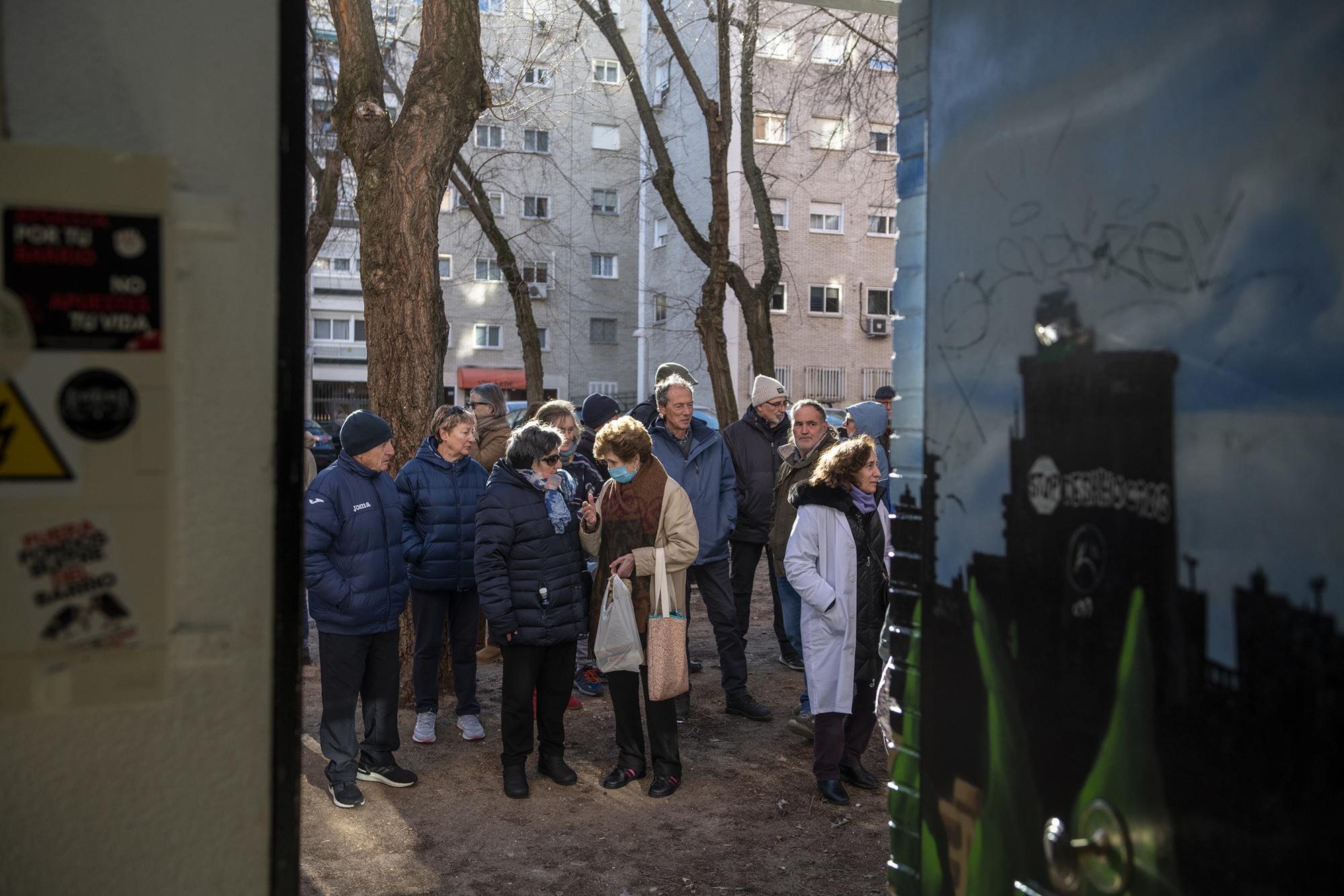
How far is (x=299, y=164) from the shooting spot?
5.98 ft

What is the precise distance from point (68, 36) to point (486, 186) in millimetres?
40218

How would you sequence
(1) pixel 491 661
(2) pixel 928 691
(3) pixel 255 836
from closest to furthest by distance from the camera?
(3) pixel 255 836, (2) pixel 928 691, (1) pixel 491 661

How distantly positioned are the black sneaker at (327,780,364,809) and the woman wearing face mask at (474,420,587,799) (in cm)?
73

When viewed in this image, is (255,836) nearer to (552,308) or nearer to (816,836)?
(816,836)

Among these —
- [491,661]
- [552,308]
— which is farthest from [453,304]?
[491,661]

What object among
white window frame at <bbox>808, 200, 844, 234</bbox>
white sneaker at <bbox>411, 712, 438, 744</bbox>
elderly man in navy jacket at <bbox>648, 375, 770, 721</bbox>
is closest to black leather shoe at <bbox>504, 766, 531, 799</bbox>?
white sneaker at <bbox>411, 712, 438, 744</bbox>

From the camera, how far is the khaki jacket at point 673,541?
5.84 metres

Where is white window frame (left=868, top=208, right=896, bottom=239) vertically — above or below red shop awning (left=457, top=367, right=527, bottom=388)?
above

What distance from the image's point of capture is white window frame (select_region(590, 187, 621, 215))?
43281 millimetres

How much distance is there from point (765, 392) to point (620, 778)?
11.1 feet

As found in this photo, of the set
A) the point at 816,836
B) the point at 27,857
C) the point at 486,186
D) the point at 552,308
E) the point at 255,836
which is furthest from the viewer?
the point at 552,308

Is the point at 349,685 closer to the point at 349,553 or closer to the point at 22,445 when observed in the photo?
the point at 349,553

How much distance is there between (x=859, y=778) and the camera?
19.6ft

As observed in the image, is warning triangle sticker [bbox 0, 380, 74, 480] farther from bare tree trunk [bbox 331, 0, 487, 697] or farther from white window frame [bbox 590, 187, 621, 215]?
white window frame [bbox 590, 187, 621, 215]
